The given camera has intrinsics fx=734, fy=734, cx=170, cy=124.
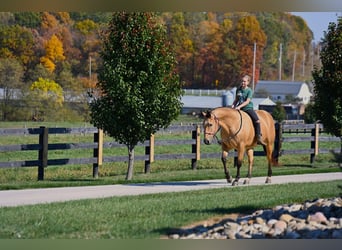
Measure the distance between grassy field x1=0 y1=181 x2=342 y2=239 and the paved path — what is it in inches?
36.2

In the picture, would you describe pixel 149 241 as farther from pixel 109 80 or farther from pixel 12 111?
pixel 12 111

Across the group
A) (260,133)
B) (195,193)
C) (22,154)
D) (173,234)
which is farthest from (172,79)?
(22,154)

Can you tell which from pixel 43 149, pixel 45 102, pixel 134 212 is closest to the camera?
pixel 134 212

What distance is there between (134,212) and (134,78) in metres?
7.10

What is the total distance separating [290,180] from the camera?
687 inches

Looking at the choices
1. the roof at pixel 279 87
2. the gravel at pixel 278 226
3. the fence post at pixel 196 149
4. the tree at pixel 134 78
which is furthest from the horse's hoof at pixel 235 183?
the roof at pixel 279 87

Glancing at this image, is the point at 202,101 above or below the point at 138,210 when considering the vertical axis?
above

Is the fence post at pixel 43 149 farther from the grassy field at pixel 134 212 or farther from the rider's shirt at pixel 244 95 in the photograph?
the grassy field at pixel 134 212

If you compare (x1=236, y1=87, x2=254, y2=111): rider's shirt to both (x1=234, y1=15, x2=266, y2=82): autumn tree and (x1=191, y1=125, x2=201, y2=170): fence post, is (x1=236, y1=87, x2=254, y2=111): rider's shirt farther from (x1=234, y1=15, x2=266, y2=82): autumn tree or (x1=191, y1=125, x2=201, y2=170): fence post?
(x1=234, y1=15, x2=266, y2=82): autumn tree

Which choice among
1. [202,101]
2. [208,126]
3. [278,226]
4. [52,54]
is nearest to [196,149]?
[208,126]

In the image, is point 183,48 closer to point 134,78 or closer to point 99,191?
point 134,78

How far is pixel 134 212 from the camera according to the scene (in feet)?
35.7

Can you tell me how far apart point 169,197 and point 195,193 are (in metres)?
0.88

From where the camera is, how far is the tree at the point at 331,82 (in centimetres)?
2159
